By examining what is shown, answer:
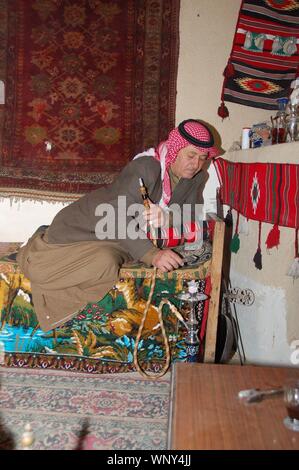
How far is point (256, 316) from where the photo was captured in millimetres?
2256

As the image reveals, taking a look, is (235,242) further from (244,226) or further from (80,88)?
(80,88)

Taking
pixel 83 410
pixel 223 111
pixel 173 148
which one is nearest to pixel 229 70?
pixel 223 111

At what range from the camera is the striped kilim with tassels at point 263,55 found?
2.69 m

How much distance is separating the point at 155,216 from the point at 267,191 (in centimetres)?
56

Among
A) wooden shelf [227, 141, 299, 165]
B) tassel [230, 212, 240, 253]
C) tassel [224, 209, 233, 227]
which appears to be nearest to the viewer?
wooden shelf [227, 141, 299, 165]

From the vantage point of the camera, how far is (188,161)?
2133 millimetres

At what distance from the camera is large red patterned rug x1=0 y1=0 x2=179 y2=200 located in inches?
110

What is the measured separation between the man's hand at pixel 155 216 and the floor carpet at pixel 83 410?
0.77m

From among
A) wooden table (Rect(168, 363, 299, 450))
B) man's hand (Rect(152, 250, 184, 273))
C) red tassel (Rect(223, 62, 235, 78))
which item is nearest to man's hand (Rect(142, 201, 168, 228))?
man's hand (Rect(152, 250, 184, 273))

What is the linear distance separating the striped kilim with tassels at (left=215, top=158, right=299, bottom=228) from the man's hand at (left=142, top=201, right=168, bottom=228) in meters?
0.46

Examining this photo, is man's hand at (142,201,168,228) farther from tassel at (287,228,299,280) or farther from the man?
tassel at (287,228,299,280)

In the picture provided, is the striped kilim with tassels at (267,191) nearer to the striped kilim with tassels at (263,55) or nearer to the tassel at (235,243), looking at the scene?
the tassel at (235,243)

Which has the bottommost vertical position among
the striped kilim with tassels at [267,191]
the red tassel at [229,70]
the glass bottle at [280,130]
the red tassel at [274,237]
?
the red tassel at [274,237]

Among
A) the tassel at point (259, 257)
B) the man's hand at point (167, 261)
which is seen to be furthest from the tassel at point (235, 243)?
the man's hand at point (167, 261)
